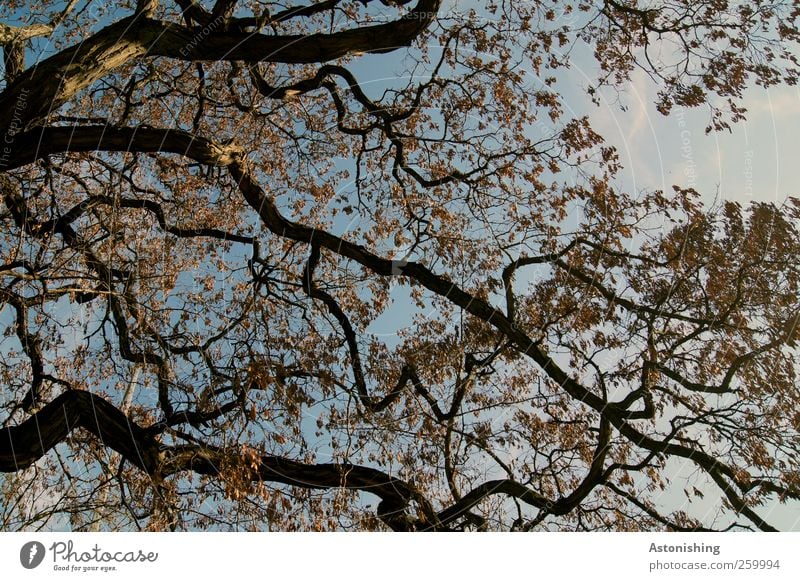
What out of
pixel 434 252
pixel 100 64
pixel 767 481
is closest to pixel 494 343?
pixel 434 252

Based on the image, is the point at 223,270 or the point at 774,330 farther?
the point at 223,270

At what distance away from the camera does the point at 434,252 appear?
400 inches

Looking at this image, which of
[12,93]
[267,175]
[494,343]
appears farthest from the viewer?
[267,175]

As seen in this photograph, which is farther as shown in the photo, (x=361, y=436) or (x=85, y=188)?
(x=85, y=188)

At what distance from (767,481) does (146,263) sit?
8.96m

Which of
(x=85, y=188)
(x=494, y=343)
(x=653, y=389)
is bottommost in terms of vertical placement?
(x=653, y=389)

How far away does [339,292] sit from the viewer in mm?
10461

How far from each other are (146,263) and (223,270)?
154cm

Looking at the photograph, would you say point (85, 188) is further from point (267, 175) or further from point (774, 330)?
point (774, 330)

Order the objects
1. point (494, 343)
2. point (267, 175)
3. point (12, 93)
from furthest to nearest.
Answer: point (267, 175)
point (494, 343)
point (12, 93)

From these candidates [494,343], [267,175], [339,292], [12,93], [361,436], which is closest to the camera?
[12,93]

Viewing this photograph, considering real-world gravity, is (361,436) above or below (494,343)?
below
